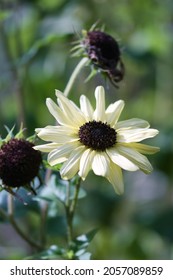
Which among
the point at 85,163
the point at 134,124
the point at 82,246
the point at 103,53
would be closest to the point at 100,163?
the point at 85,163

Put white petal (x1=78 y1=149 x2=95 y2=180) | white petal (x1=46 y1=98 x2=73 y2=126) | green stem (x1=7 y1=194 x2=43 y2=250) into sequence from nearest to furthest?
1. white petal (x1=78 y1=149 x2=95 y2=180)
2. white petal (x1=46 y1=98 x2=73 y2=126)
3. green stem (x1=7 y1=194 x2=43 y2=250)

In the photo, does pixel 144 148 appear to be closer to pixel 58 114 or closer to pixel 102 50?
pixel 58 114

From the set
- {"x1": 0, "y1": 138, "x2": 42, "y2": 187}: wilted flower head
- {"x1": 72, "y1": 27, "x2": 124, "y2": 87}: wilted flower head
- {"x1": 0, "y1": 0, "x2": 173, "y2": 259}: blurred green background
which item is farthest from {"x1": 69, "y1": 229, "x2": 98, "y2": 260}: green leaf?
{"x1": 0, "y1": 0, "x2": 173, "y2": 259}: blurred green background

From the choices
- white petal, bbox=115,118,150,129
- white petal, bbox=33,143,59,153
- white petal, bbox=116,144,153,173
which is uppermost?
white petal, bbox=115,118,150,129

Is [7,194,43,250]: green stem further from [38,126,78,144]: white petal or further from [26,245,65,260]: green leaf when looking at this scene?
[38,126,78,144]: white petal

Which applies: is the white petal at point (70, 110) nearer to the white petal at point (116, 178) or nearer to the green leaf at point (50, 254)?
the white petal at point (116, 178)

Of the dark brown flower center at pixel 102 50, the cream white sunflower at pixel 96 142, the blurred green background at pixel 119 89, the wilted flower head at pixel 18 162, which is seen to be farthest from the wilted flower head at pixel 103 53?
the blurred green background at pixel 119 89

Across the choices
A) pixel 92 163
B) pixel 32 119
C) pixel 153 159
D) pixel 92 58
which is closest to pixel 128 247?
pixel 153 159
